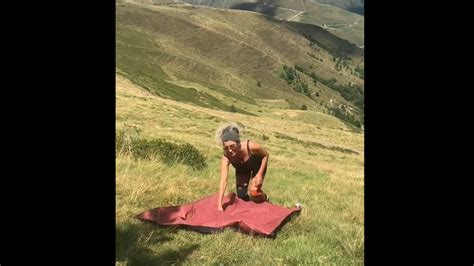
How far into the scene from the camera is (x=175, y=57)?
561 feet

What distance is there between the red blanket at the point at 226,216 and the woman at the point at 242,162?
0.17m

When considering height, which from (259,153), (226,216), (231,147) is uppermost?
(231,147)

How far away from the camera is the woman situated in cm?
794

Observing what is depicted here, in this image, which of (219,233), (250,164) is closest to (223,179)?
(250,164)

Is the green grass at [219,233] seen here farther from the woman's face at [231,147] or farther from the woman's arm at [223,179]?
the woman's arm at [223,179]

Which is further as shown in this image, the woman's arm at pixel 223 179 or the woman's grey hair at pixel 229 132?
the woman's grey hair at pixel 229 132

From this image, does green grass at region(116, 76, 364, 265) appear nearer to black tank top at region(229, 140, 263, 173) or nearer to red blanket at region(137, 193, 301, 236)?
red blanket at region(137, 193, 301, 236)

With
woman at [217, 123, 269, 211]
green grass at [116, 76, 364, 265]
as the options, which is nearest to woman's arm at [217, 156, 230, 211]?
woman at [217, 123, 269, 211]

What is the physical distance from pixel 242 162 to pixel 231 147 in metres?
0.40

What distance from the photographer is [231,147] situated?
26.3 ft

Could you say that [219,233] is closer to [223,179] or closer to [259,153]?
[223,179]

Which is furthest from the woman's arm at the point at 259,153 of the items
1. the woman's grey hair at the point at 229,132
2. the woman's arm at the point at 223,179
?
the woman's arm at the point at 223,179

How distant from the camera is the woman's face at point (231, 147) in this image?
7.89 metres
